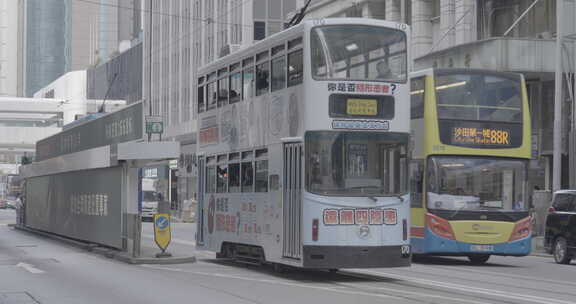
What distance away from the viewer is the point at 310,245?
54.6ft

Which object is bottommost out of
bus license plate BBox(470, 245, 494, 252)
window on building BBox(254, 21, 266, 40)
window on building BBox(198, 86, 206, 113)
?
bus license plate BBox(470, 245, 494, 252)

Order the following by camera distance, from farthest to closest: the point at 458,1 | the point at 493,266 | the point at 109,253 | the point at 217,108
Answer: the point at 458,1, the point at 109,253, the point at 493,266, the point at 217,108

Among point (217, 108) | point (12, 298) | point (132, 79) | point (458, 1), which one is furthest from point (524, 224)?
point (132, 79)

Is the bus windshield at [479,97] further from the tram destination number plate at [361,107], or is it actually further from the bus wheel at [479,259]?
the tram destination number plate at [361,107]

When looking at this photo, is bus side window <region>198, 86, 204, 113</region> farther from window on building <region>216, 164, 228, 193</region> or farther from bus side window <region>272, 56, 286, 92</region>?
bus side window <region>272, 56, 286, 92</region>

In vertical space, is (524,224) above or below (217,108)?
below

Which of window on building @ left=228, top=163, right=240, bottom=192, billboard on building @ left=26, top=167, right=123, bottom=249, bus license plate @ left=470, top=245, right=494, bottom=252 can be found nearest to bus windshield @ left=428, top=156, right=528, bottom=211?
bus license plate @ left=470, top=245, right=494, bottom=252

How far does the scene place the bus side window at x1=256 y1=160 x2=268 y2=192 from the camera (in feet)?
60.9

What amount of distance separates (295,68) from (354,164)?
2.01 meters

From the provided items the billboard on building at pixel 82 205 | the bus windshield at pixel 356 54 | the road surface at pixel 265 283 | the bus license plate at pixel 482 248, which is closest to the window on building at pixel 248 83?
the bus windshield at pixel 356 54

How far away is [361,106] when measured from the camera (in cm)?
1697

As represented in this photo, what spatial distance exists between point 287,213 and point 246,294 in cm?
278

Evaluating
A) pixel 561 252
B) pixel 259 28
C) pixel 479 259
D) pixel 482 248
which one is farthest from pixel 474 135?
pixel 259 28

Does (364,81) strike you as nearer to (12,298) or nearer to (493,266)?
(12,298)
